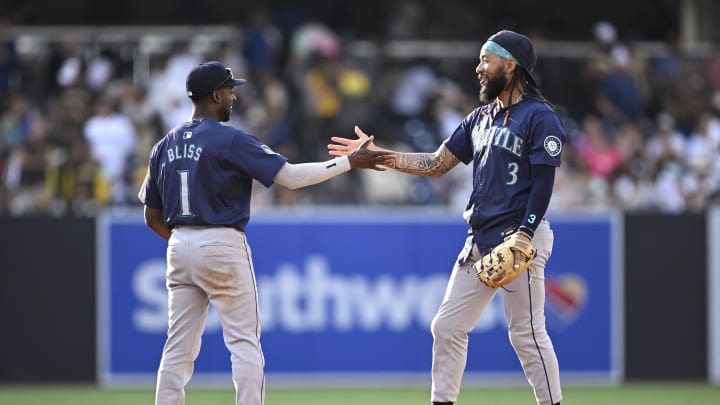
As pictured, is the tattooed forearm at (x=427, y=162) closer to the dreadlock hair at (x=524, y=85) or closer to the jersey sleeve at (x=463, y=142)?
the jersey sleeve at (x=463, y=142)

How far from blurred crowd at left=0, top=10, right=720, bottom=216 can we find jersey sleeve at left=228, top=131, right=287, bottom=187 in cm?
591

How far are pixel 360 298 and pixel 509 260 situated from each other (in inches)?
200

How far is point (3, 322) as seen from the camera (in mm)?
11977

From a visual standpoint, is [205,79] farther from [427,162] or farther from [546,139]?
[546,139]

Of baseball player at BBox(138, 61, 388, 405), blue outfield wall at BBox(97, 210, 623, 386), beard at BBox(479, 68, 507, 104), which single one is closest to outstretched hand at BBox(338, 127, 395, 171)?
baseball player at BBox(138, 61, 388, 405)

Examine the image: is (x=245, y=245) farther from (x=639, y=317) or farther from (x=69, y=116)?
(x=69, y=116)

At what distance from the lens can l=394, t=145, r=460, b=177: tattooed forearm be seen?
801cm

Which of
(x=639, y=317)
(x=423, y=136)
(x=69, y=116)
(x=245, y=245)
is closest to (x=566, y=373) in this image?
(x=639, y=317)

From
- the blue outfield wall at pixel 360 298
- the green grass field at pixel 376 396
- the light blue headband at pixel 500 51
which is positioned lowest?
the green grass field at pixel 376 396

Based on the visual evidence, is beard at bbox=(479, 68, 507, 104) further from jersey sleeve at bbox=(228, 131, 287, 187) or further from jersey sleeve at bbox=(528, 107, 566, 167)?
jersey sleeve at bbox=(228, 131, 287, 187)

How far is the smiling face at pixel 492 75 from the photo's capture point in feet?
24.6

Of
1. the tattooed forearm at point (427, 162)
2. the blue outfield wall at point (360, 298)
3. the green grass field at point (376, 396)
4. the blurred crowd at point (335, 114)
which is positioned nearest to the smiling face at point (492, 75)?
the tattooed forearm at point (427, 162)

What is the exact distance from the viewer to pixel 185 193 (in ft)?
24.2

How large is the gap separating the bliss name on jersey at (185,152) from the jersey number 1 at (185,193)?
0.09 meters
